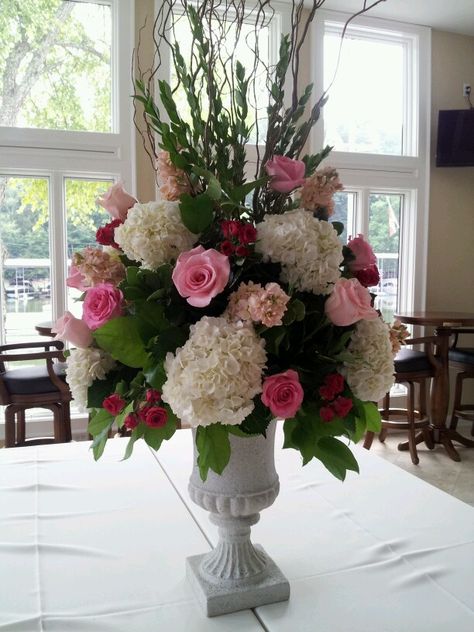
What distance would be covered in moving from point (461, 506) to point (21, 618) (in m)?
1.01

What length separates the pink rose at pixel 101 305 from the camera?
853 mm

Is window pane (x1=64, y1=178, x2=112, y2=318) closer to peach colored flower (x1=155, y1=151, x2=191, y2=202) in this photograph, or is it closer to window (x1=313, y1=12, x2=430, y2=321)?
window (x1=313, y1=12, x2=430, y2=321)

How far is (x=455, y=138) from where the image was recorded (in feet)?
15.6

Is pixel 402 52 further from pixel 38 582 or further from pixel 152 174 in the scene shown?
pixel 38 582

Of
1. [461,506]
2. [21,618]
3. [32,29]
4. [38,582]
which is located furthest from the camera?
[32,29]

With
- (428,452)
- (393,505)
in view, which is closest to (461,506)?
(393,505)

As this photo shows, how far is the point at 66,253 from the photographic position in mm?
4262

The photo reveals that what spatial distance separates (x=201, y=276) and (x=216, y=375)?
14cm

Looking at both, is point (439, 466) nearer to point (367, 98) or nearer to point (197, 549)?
point (367, 98)

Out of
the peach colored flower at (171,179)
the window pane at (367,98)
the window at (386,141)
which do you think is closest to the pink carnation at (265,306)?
the peach colored flower at (171,179)

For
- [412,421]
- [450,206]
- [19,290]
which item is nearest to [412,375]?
[412,421]

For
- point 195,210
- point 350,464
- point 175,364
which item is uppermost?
point 195,210

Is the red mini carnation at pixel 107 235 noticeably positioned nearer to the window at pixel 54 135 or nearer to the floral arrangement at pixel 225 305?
the floral arrangement at pixel 225 305

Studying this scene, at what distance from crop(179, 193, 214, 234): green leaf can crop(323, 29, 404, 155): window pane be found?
4259 millimetres
